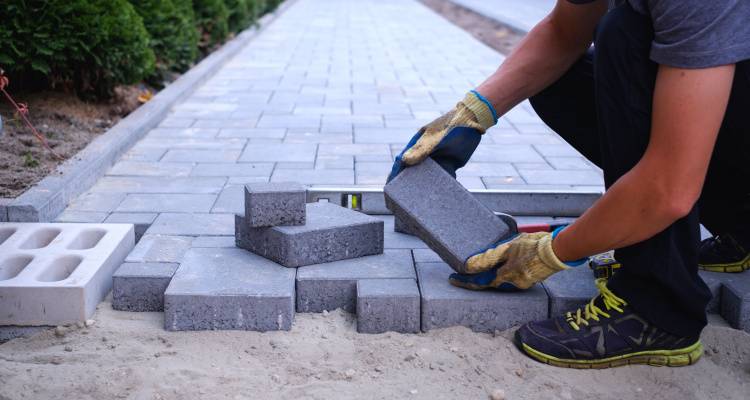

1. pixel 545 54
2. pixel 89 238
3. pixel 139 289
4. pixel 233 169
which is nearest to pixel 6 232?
pixel 89 238

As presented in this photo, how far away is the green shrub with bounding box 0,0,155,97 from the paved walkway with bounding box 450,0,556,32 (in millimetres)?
7447

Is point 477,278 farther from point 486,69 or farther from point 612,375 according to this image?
point 486,69

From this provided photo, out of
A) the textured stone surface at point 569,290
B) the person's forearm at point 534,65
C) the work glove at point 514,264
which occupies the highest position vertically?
the person's forearm at point 534,65

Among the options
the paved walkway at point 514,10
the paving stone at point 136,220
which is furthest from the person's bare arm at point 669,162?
the paved walkway at point 514,10

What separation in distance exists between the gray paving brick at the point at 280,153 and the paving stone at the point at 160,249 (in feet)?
4.49

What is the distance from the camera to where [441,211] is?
8.59ft

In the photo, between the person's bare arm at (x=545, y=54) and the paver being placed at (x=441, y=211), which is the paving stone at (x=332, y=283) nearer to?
the paver being placed at (x=441, y=211)

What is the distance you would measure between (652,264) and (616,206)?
0.20 meters

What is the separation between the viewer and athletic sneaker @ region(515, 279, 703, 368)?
7.39 feet

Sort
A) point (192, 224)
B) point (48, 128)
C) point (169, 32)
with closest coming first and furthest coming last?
point (192, 224), point (48, 128), point (169, 32)

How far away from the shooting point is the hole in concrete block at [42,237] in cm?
285

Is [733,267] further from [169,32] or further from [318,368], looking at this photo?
[169,32]

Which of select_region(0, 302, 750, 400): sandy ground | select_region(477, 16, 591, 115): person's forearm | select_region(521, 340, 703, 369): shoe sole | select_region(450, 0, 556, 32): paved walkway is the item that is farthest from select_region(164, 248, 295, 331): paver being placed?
select_region(450, 0, 556, 32): paved walkway

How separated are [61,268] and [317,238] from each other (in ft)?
2.75
